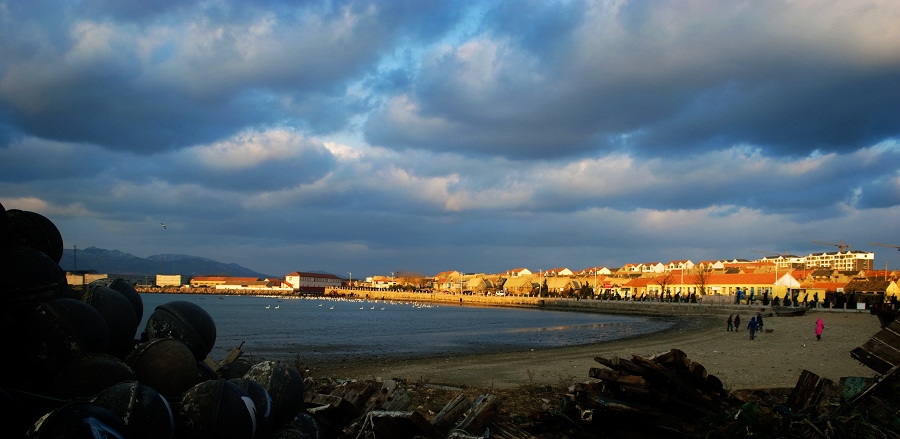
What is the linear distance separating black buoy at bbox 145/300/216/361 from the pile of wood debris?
1704 millimetres

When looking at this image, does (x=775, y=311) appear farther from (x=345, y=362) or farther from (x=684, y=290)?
(x=684, y=290)

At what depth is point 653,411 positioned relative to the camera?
8328mm

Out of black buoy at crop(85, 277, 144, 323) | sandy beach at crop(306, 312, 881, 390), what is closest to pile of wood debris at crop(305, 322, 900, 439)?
black buoy at crop(85, 277, 144, 323)

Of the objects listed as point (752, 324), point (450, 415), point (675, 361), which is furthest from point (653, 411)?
point (752, 324)

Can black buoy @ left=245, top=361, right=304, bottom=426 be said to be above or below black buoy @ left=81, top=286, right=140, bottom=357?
below

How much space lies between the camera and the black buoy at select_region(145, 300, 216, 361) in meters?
7.34

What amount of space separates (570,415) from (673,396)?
60.7 inches

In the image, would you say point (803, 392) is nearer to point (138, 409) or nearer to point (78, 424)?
point (138, 409)

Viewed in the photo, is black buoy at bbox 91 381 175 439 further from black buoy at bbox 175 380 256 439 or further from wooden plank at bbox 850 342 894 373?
wooden plank at bbox 850 342 894 373

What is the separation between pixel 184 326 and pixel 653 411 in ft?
20.9

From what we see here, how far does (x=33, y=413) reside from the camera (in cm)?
529

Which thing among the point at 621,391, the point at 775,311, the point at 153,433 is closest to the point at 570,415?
the point at 621,391

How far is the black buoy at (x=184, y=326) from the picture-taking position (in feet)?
24.1

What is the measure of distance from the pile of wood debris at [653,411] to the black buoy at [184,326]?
5.59ft
